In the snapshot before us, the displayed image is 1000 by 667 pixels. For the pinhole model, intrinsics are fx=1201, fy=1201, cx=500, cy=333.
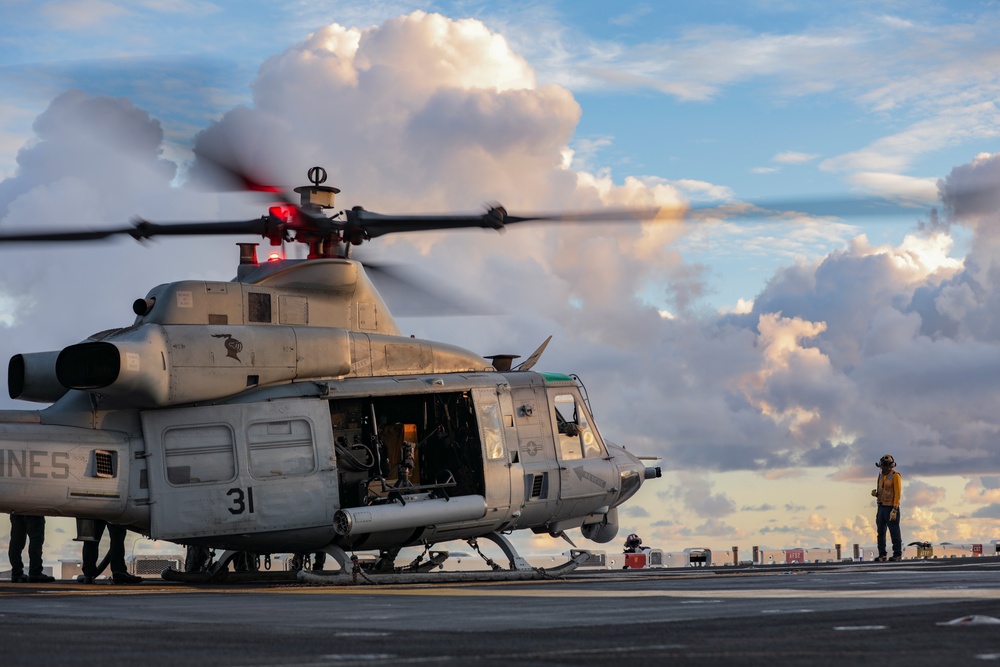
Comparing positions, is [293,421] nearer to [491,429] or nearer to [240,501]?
[240,501]

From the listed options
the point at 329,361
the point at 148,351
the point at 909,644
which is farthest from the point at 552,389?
the point at 909,644

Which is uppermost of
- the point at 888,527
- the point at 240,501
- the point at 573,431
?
the point at 573,431

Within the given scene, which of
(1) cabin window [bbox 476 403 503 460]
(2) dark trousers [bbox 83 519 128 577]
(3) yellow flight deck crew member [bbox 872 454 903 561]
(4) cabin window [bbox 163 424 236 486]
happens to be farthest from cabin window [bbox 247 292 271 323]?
(3) yellow flight deck crew member [bbox 872 454 903 561]

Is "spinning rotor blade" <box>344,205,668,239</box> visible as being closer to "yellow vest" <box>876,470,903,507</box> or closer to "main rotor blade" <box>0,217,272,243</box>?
"main rotor blade" <box>0,217,272,243</box>

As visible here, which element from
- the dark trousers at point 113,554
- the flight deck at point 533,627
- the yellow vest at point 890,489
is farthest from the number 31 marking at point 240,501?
the yellow vest at point 890,489

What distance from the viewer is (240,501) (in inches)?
726

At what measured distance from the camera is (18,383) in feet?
63.2

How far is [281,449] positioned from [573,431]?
19.2 feet

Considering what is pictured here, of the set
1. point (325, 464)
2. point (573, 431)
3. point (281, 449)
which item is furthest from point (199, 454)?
point (573, 431)

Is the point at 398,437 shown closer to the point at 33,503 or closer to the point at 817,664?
the point at 33,503

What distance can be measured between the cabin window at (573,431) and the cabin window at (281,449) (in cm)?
507

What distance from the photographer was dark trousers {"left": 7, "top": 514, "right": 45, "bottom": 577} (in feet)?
72.0

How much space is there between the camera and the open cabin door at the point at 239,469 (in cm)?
1827

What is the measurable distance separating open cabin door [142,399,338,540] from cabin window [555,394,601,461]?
477 centimetres
